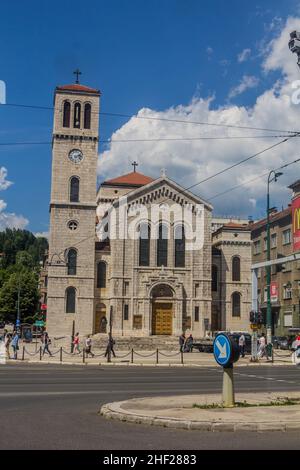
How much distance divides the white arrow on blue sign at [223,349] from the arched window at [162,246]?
4513 centimetres

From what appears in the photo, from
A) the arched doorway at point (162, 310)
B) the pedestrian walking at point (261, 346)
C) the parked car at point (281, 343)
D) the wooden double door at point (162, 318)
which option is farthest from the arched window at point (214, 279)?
the pedestrian walking at point (261, 346)

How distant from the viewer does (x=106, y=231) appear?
63.5 m

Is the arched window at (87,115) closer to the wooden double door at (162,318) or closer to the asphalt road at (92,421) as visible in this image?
the wooden double door at (162,318)

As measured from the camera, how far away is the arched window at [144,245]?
58.5 m

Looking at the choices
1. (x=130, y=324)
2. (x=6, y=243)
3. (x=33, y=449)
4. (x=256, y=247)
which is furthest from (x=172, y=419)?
(x=6, y=243)

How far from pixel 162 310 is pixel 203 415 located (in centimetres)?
4639

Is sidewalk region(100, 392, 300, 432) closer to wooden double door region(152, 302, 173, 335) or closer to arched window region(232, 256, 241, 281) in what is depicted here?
wooden double door region(152, 302, 173, 335)

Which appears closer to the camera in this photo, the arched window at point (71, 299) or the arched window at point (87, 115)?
the arched window at point (71, 299)

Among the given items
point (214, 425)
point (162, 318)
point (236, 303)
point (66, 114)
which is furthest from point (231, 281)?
point (214, 425)

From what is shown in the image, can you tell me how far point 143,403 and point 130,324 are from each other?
43.5m

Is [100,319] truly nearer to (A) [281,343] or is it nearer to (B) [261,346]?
(A) [281,343]

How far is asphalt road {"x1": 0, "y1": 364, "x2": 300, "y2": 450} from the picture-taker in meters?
9.40

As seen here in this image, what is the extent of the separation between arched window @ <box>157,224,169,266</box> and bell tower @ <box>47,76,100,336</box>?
21.1 ft
